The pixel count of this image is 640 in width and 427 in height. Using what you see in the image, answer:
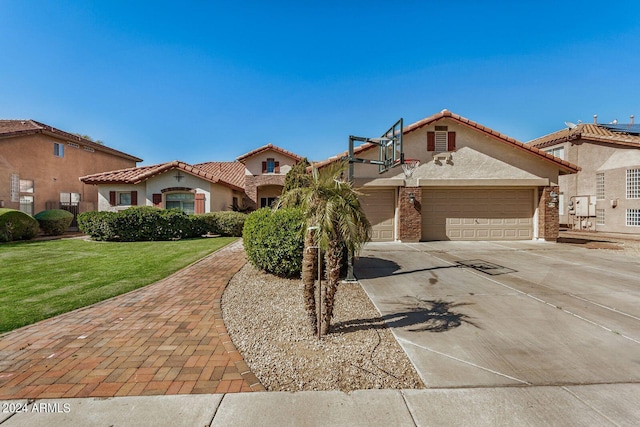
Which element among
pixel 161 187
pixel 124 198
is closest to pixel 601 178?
pixel 161 187

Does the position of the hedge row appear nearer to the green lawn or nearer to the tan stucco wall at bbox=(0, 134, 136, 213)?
the green lawn

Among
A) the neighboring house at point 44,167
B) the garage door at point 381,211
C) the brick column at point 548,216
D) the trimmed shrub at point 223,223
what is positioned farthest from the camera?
the neighboring house at point 44,167

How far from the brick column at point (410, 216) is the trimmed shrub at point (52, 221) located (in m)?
20.2

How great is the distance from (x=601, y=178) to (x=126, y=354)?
27300 mm

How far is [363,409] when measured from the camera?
2477 mm

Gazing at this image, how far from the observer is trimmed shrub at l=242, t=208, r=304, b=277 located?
640cm

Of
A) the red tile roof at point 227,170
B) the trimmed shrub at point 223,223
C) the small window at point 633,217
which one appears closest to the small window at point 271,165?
the red tile roof at point 227,170

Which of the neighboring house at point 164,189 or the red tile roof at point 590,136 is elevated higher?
the red tile roof at point 590,136

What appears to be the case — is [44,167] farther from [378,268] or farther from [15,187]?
[378,268]

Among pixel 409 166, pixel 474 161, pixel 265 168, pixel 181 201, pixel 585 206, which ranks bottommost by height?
pixel 585 206

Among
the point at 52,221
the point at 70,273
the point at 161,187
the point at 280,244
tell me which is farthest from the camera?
the point at 161,187

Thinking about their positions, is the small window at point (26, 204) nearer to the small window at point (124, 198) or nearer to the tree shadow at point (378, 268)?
the small window at point (124, 198)

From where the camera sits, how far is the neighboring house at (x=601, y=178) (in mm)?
17578

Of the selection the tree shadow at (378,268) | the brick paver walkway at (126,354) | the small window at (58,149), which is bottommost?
the brick paver walkway at (126,354)
